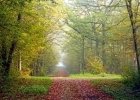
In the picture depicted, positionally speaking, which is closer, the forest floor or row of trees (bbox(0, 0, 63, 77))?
row of trees (bbox(0, 0, 63, 77))

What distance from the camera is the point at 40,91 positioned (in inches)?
816

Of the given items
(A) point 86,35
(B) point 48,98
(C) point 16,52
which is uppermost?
(A) point 86,35

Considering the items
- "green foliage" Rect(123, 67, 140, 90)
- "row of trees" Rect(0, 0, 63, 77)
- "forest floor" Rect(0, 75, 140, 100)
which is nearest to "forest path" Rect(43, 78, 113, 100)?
"forest floor" Rect(0, 75, 140, 100)

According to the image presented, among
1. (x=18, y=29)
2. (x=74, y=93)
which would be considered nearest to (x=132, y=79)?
(x=74, y=93)

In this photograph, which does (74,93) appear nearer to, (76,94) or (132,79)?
(76,94)

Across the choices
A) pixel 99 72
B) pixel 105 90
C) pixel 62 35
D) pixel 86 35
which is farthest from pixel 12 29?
pixel 62 35

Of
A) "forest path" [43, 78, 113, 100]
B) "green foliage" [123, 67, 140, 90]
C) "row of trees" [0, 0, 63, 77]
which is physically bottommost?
"forest path" [43, 78, 113, 100]

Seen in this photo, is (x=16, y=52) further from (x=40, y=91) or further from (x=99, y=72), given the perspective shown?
(x=99, y=72)

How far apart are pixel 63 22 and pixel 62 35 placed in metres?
5.24

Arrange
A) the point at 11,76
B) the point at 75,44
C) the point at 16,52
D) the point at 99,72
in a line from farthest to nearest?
the point at 75,44
the point at 99,72
the point at 16,52
the point at 11,76

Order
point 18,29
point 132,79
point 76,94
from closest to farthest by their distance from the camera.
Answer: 1. point 18,29
2. point 76,94
3. point 132,79

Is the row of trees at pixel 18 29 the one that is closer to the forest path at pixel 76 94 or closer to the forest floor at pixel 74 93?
the forest floor at pixel 74 93

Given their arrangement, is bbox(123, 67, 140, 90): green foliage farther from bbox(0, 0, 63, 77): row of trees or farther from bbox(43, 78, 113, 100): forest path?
bbox(0, 0, 63, 77): row of trees

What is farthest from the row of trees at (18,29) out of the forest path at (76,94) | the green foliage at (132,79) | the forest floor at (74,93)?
the green foliage at (132,79)
